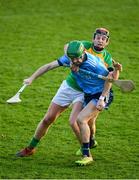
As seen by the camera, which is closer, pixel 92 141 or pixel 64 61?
pixel 64 61

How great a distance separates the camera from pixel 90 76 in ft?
27.6

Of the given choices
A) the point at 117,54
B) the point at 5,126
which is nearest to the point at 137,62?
the point at 117,54

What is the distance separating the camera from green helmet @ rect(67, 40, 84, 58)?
8.15 meters

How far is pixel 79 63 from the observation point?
8.31 metres

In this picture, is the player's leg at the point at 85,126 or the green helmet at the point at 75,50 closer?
the green helmet at the point at 75,50

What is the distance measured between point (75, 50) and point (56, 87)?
395 cm

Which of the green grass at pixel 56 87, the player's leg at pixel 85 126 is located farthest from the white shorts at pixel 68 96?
the green grass at pixel 56 87

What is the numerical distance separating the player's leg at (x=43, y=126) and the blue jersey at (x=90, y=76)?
0.49 m

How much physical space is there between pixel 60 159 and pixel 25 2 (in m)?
10.0

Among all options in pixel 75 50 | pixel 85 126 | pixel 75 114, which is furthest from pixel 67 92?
pixel 75 50

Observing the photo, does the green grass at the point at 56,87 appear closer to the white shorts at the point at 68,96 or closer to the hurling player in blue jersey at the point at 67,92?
the hurling player in blue jersey at the point at 67,92

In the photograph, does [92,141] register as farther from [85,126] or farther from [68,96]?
[68,96]

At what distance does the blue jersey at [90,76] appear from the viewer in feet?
27.5

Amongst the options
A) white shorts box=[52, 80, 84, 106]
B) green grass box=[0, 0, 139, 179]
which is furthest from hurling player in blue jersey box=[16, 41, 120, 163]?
green grass box=[0, 0, 139, 179]
